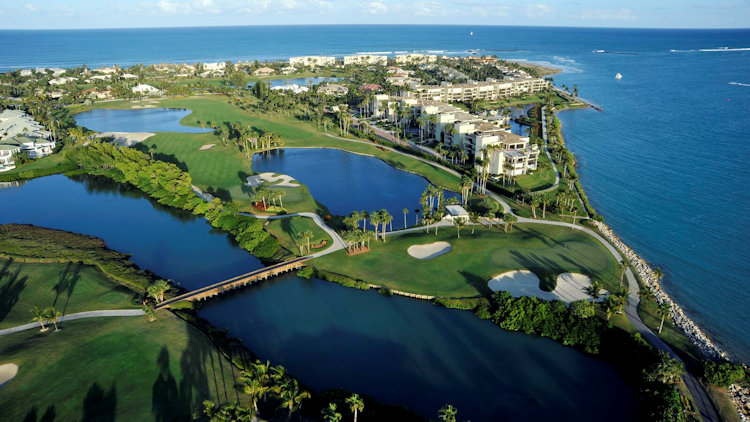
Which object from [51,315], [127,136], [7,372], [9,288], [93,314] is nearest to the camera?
[7,372]

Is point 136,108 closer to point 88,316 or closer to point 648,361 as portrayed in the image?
point 88,316

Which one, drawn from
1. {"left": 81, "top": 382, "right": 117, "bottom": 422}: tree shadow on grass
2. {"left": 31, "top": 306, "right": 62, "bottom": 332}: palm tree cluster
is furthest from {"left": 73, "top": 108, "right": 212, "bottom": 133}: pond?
{"left": 81, "top": 382, "right": 117, "bottom": 422}: tree shadow on grass

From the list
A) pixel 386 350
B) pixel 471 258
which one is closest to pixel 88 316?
pixel 386 350

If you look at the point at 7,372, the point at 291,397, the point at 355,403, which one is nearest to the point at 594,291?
the point at 355,403

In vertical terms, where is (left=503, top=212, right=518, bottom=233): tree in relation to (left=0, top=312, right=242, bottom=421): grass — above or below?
above

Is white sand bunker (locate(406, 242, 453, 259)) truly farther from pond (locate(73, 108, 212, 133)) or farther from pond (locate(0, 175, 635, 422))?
pond (locate(73, 108, 212, 133))

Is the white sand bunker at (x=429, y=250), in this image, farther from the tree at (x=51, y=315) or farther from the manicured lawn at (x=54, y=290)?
the tree at (x=51, y=315)

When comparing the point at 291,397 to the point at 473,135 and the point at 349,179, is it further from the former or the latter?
the point at 473,135

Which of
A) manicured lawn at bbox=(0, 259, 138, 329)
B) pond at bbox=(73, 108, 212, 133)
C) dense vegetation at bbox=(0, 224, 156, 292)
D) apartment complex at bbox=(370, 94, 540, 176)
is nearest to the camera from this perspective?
manicured lawn at bbox=(0, 259, 138, 329)
